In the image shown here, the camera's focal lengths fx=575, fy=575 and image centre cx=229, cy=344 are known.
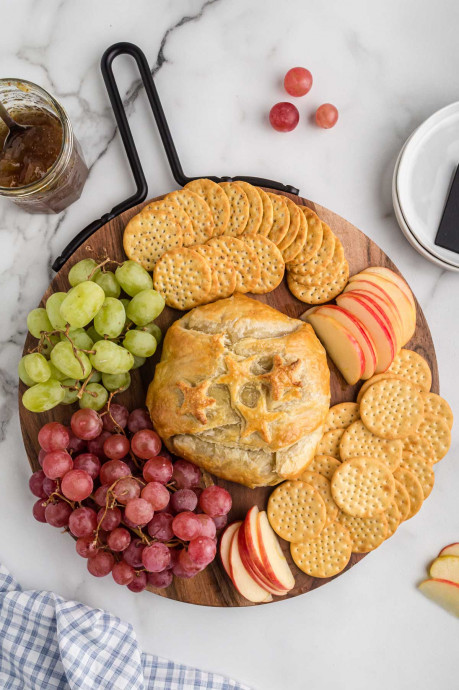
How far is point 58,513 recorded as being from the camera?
4.95 ft

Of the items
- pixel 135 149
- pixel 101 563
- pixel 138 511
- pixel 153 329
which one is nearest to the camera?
pixel 138 511

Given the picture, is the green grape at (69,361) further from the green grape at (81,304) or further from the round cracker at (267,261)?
the round cracker at (267,261)

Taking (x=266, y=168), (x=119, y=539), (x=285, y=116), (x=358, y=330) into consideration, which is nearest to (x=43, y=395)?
(x=119, y=539)

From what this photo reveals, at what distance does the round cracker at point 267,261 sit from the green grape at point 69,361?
0.53m

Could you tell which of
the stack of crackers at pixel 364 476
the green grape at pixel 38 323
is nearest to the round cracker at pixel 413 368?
the stack of crackers at pixel 364 476

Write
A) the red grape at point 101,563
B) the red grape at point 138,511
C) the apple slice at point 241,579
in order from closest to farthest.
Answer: the red grape at point 138,511 → the red grape at point 101,563 → the apple slice at point 241,579

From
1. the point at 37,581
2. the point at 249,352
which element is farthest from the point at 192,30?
the point at 37,581

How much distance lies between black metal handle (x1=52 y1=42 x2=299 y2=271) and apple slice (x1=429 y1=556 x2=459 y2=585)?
1227mm

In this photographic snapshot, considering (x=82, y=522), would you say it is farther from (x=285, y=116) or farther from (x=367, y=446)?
(x=285, y=116)

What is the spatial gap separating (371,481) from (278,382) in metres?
0.46

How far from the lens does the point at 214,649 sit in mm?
1792

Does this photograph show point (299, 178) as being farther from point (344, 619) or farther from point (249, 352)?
point (344, 619)

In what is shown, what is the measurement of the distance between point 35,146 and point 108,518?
103cm

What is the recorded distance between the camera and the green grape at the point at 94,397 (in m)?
1.55
